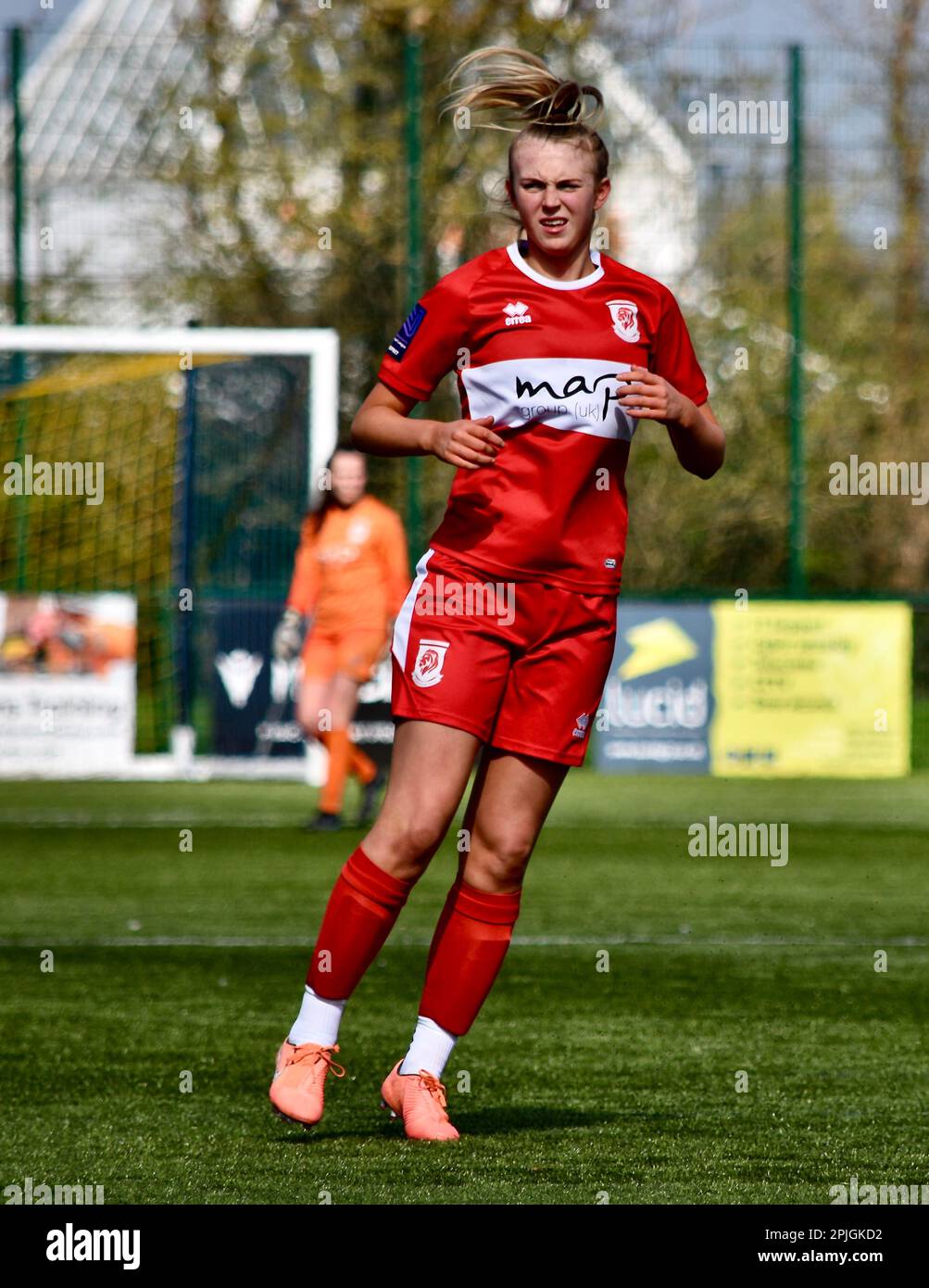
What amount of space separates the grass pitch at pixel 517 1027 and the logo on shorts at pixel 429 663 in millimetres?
911

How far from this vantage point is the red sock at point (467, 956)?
445cm

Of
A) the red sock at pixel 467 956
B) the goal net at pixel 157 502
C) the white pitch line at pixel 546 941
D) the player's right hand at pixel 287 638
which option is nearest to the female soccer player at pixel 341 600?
the player's right hand at pixel 287 638

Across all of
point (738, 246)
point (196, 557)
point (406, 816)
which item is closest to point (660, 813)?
point (196, 557)

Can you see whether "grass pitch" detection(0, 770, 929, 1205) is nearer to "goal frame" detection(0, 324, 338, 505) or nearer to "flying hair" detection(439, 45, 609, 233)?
"flying hair" detection(439, 45, 609, 233)

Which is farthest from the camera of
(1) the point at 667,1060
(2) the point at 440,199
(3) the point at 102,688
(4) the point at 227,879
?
(2) the point at 440,199

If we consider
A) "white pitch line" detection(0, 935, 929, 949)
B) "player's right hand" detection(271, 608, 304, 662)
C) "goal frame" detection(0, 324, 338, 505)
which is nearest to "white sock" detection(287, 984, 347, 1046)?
"white pitch line" detection(0, 935, 929, 949)

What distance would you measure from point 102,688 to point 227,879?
5.77 metres

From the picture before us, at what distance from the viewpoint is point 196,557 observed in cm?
1623

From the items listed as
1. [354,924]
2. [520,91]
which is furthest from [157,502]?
[354,924]

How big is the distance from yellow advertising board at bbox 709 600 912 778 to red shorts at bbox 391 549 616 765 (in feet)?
35.6

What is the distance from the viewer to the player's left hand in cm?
415

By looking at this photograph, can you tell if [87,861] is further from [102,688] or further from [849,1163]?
[849,1163]

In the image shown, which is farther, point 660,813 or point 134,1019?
point 660,813

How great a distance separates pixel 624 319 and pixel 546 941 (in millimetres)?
3788
